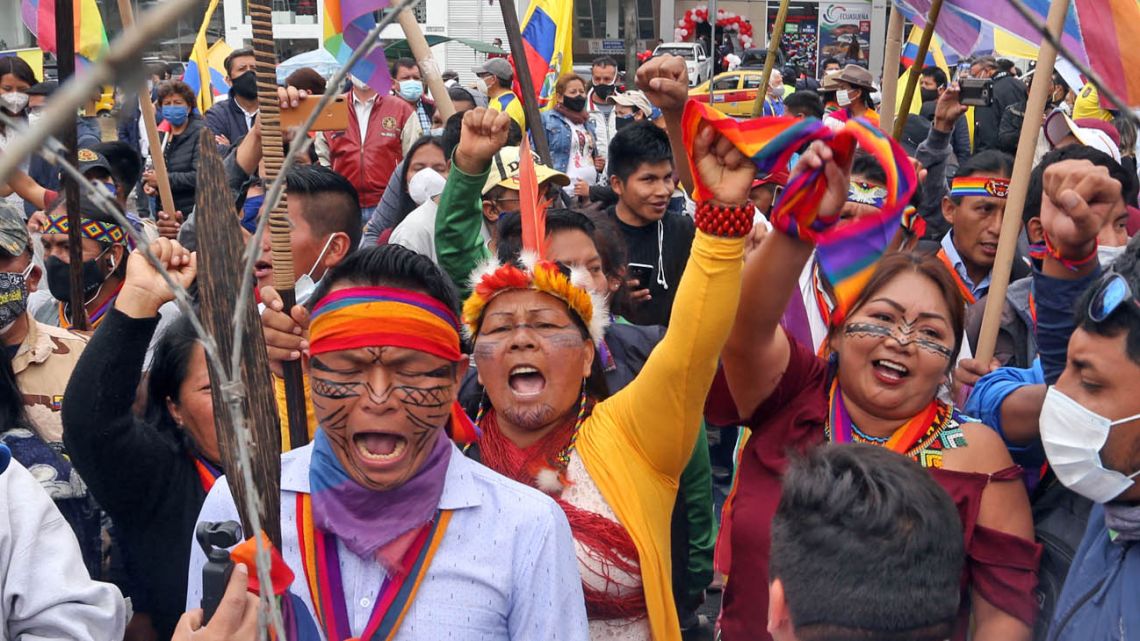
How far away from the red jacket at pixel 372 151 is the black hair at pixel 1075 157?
5.13m

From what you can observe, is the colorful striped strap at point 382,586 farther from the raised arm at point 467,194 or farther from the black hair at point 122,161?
the black hair at point 122,161

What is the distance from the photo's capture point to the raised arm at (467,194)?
3334 millimetres

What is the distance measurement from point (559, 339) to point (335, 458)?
68cm

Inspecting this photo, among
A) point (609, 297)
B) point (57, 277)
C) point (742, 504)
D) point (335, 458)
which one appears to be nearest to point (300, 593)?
point (335, 458)

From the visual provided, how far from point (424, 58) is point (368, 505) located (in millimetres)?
1716

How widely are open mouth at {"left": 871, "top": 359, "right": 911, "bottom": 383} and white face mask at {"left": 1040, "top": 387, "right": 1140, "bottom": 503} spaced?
296mm

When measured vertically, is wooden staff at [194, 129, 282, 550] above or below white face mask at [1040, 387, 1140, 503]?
above

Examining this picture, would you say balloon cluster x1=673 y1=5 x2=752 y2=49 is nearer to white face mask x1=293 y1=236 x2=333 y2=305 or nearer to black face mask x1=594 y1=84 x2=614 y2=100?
black face mask x1=594 y1=84 x2=614 y2=100

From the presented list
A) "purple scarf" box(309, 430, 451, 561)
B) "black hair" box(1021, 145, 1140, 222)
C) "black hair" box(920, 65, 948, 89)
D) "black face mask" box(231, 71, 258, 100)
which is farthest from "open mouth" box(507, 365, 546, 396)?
"black hair" box(920, 65, 948, 89)

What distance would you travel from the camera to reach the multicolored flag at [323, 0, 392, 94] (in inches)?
159

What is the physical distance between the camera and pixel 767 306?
2320 mm

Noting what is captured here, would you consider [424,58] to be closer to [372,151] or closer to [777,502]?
[777,502]

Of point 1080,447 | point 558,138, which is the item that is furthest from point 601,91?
point 1080,447

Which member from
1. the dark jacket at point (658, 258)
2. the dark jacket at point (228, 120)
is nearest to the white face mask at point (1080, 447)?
the dark jacket at point (658, 258)
